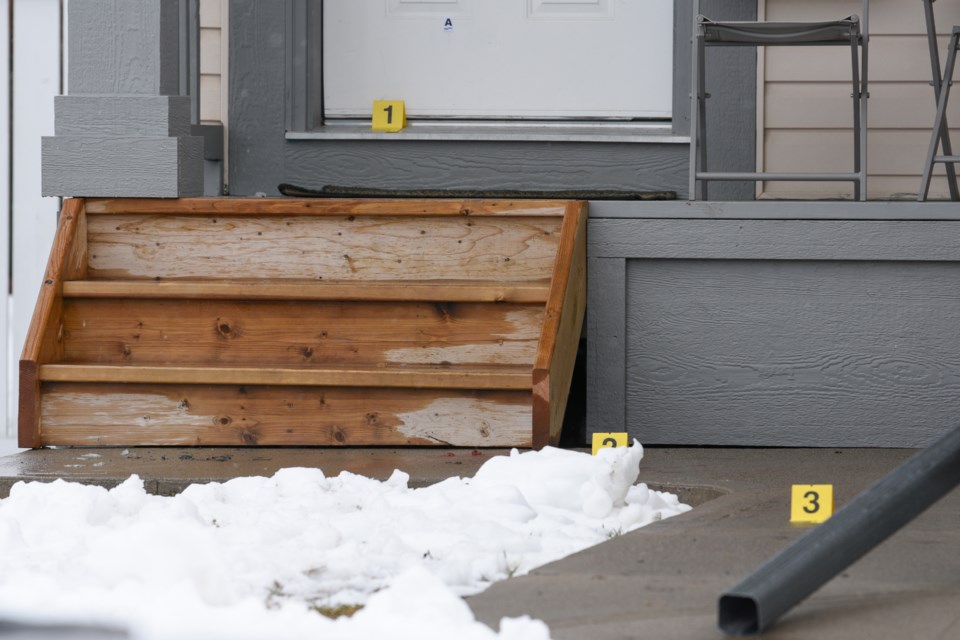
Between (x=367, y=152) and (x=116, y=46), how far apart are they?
1010mm

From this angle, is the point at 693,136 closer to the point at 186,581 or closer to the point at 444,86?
the point at 444,86

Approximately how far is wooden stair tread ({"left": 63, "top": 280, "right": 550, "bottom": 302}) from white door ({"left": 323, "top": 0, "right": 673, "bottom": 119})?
3.96 feet

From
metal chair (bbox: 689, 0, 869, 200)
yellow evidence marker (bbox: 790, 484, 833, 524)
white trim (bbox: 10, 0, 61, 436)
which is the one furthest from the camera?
white trim (bbox: 10, 0, 61, 436)

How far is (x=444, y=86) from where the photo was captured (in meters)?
4.02

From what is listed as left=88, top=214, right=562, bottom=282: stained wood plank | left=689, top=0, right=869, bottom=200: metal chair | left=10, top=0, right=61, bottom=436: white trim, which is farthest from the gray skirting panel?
left=10, top=0, right=61, bottom=436: white trim

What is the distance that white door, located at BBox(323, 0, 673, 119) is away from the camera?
3.96 m

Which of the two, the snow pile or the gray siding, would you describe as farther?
the gray siding

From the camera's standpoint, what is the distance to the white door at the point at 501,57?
13.0 ft

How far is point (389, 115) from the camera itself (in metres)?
3.99

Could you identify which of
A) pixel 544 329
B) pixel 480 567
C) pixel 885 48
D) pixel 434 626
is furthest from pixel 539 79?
pixel 434 626

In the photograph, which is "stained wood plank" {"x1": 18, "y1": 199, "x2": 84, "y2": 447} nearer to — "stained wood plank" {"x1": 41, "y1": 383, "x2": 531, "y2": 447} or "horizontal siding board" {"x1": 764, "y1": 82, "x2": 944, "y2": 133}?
"stained wood plank" {"x1": 41, "y1": 383, "x2": 531, "y2": 447}

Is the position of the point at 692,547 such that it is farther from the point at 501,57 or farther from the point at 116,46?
the point at 501,57

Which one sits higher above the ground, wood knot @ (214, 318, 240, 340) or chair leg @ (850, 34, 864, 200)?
chair leg @ (850, 34, 864, 200)

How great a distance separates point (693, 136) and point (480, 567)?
7.04ft
